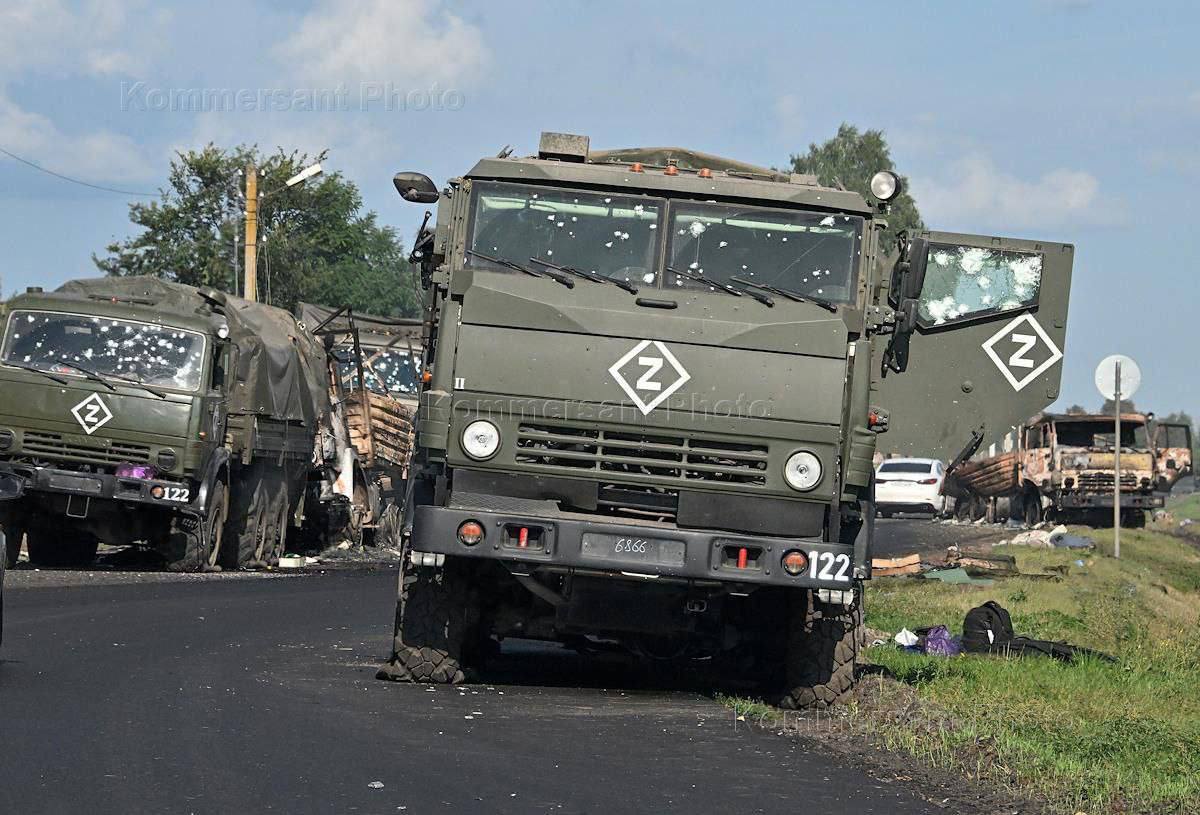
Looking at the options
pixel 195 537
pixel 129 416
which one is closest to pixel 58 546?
pixel 195 537

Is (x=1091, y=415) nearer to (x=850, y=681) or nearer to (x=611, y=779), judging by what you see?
(x=850, y=681)

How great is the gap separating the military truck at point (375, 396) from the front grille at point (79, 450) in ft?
24.7

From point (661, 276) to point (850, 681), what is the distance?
2530 mm

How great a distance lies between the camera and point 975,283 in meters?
12.3

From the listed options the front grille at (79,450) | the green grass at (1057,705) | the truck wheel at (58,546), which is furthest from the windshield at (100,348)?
the green grass at (1057,705)

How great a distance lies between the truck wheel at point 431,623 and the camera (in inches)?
426

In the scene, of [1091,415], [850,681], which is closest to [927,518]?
[1091,415]

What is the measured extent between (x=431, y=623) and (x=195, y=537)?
1164 cm

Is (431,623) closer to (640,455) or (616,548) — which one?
(616,548)

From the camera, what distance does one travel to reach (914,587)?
68.3ft

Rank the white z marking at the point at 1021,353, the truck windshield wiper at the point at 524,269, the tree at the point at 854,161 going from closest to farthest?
the truck windshield wiper at the point at 524,269 < the white z marking at the point at 1021,353 < the tree at the point at 854,161

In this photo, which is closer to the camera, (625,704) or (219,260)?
(625,704)

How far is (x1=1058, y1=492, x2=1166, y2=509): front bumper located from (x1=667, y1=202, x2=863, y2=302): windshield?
35.9 metres

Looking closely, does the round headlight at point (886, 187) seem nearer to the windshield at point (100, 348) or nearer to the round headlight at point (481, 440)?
the round headlight at point (481, 440)
